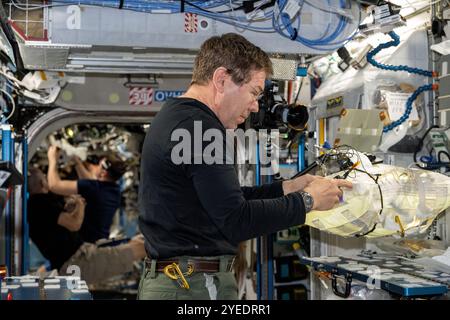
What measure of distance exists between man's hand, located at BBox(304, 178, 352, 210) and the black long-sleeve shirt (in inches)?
4.7

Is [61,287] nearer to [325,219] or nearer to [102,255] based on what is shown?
[325,219]

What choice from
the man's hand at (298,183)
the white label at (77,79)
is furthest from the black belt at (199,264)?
the white label at (77,79)

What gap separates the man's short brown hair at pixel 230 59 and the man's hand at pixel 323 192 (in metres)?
0.59

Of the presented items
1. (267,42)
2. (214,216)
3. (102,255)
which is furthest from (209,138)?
(102,255)

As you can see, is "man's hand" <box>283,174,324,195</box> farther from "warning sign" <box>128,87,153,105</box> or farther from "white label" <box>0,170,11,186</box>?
"warning sign" <box>128,87,153,105</box>

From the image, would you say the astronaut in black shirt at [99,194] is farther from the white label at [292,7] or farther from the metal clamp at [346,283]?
the metal clamp at [346,283]

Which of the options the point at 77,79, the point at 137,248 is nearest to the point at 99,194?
the point at 137,248

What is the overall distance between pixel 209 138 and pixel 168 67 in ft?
7.57

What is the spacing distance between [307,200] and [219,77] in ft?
2.27

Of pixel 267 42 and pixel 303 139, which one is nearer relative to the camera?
pixel 267 42

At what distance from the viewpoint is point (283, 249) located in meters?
6.07

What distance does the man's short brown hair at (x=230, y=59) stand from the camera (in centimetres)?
262

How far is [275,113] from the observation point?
14.0ft

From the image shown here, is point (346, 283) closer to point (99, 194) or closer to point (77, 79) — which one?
point (77, 79)
